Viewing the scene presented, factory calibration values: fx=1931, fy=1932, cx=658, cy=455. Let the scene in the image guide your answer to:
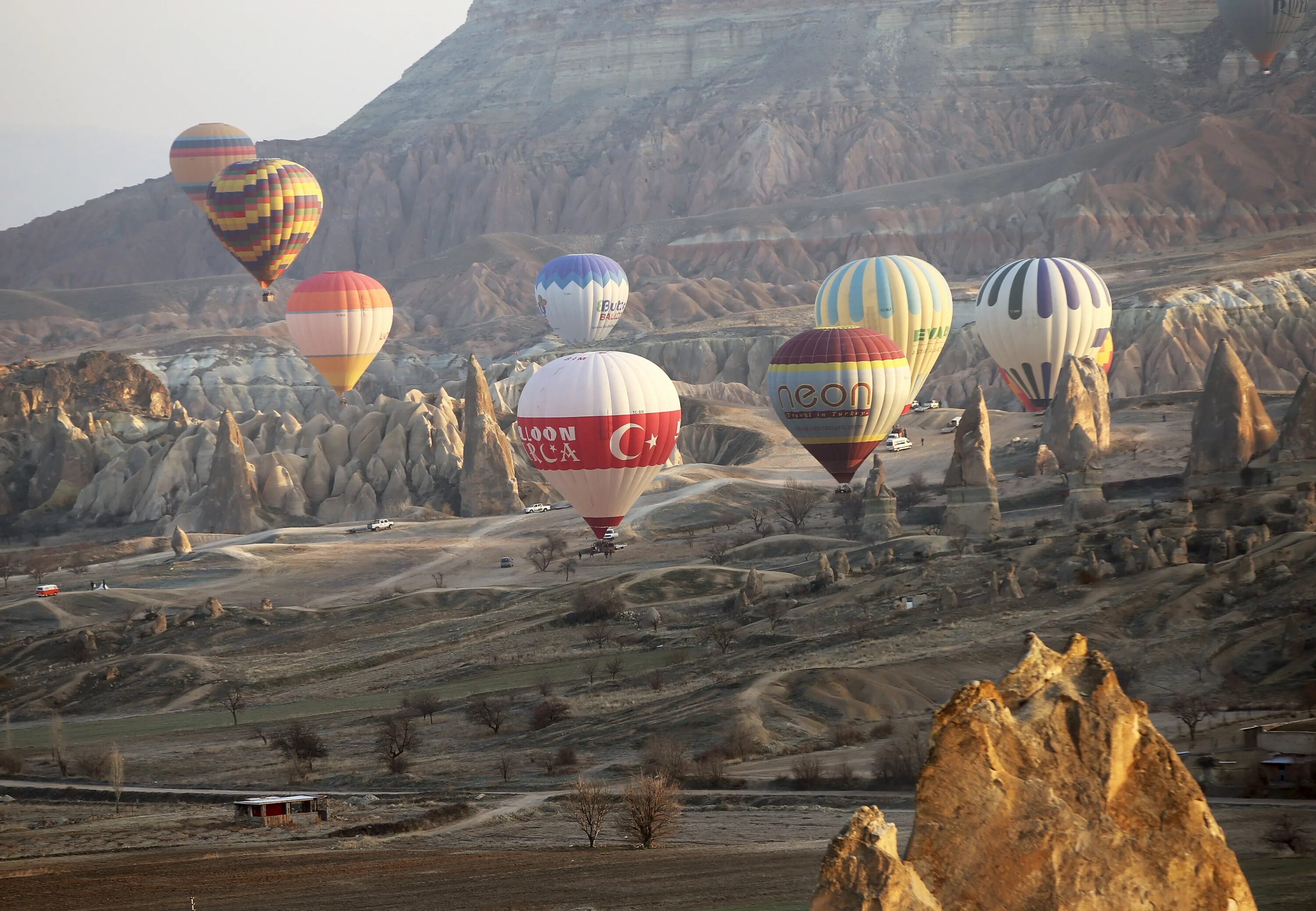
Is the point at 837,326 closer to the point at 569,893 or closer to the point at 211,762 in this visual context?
the point at 211,762

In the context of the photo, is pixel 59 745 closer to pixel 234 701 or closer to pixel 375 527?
pixel 234 701

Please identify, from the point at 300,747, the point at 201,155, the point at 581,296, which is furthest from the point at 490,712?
the point at 201,155

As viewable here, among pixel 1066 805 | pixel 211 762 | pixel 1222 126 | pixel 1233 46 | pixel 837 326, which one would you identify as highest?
pixel 1233 46

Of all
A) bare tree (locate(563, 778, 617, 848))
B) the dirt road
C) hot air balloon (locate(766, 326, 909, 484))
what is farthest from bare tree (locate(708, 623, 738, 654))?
the dirt road

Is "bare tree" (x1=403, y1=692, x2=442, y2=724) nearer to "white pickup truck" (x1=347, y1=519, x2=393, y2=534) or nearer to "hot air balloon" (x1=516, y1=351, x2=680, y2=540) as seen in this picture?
"hot air balloon" (x1=516, y1=351, x2=680, y2=540)

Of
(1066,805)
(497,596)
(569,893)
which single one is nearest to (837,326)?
(497,596)
